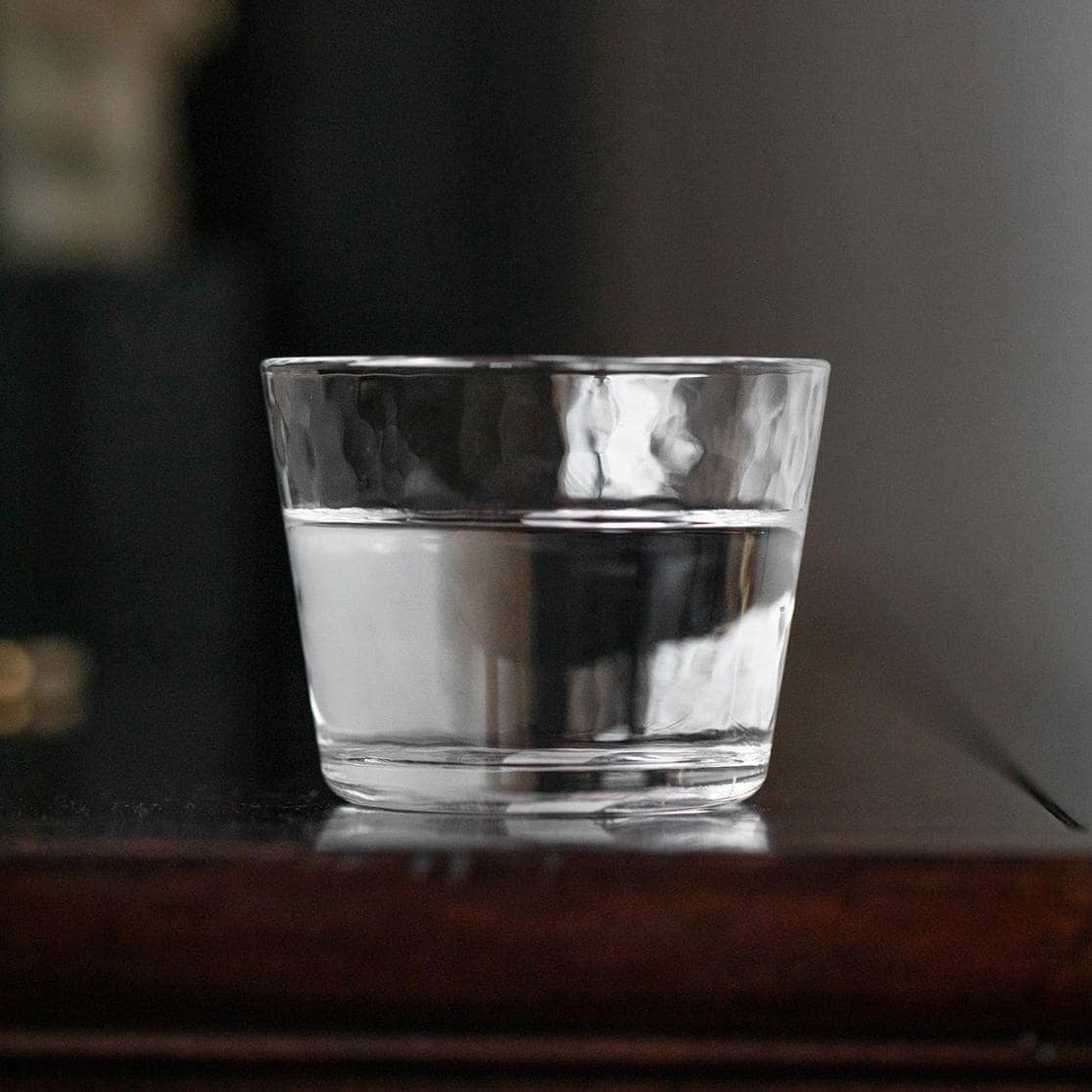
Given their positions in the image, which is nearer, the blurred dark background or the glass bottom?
the glass bottom

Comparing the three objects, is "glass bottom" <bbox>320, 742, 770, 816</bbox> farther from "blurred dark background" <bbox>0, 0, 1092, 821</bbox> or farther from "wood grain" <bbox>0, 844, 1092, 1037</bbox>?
"blurred dark background" <bbox>0, 0, 1092, 821</bbox>

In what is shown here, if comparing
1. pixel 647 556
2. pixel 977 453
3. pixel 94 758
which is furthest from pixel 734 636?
pixel 977 453

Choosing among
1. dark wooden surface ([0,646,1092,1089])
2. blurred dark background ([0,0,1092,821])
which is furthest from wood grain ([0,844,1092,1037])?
blurred dark background ([0,0,1092,821])

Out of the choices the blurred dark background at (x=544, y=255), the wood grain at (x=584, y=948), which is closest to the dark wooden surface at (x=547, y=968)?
Answer: the wood grain at (x=584, y=948)

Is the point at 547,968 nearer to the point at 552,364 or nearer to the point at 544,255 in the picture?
the point at 552,364

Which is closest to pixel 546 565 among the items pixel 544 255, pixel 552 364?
pixel 552 364

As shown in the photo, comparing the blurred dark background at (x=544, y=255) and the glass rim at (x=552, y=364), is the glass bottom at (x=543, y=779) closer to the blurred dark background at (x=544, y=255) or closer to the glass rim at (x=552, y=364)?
the glass rim at (x=552, y=364)

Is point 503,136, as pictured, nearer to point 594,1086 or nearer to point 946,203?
point 946,203
